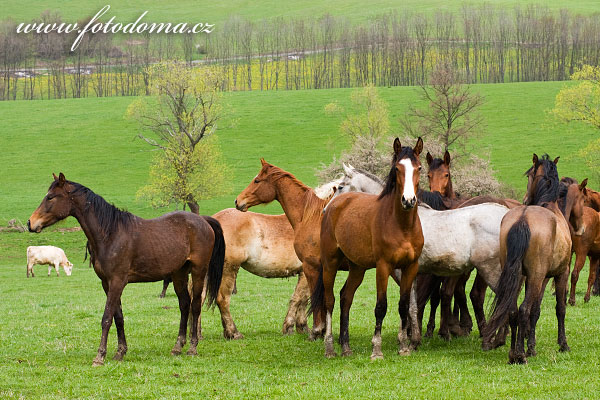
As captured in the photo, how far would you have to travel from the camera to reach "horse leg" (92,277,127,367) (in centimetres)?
906

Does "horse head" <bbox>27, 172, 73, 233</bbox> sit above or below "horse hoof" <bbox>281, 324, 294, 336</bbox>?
above

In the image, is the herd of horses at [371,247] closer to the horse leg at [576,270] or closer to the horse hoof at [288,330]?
the horse hoof at [288,330]

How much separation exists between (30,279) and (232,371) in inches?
824

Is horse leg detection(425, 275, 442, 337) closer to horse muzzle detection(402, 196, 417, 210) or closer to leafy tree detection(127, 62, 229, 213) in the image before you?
horse muzzle detection(402, 196, 417, 210)

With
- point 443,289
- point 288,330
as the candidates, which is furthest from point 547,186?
point 288,330

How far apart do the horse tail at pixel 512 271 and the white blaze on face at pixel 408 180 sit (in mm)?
1424

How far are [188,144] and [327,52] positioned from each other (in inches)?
2466

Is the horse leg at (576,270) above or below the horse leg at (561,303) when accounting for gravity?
below

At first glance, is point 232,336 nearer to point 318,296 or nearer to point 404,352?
point 318,296

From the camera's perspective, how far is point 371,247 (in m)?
9.15

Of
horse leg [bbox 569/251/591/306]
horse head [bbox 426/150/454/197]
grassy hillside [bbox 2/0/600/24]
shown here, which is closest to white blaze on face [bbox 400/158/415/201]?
horse head [bbox 426/150/454/197]

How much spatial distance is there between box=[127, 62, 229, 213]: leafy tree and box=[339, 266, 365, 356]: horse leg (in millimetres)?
37034

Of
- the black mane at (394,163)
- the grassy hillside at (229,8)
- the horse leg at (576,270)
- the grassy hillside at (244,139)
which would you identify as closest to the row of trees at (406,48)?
the grassy hillside at (229,8)

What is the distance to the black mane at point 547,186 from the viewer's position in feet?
Answer: 31.3
